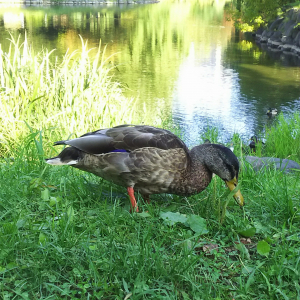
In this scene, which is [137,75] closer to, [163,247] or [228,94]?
[228,94]

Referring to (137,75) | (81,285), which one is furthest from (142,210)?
(137,75)

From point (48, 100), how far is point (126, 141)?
3.49 m

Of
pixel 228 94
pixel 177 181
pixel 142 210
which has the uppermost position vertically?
pixel 177 181

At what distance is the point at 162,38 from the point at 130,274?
81.5 ft

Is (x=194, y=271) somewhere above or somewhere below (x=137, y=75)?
above

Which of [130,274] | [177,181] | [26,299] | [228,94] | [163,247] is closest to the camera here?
[26,299]

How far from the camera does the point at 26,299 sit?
175cm

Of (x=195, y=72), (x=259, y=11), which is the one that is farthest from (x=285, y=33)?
(x=195, y=72)

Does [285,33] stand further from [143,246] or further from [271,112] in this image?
[143,246]

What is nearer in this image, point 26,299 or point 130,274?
point 26,299

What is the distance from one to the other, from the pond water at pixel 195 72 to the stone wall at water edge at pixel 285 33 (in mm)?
1062

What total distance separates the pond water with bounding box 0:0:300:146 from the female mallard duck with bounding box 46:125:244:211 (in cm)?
374

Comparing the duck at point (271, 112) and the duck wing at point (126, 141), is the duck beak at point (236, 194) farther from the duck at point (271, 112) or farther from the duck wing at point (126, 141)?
the duck at point (271, 112)

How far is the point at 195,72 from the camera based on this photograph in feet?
55.3
